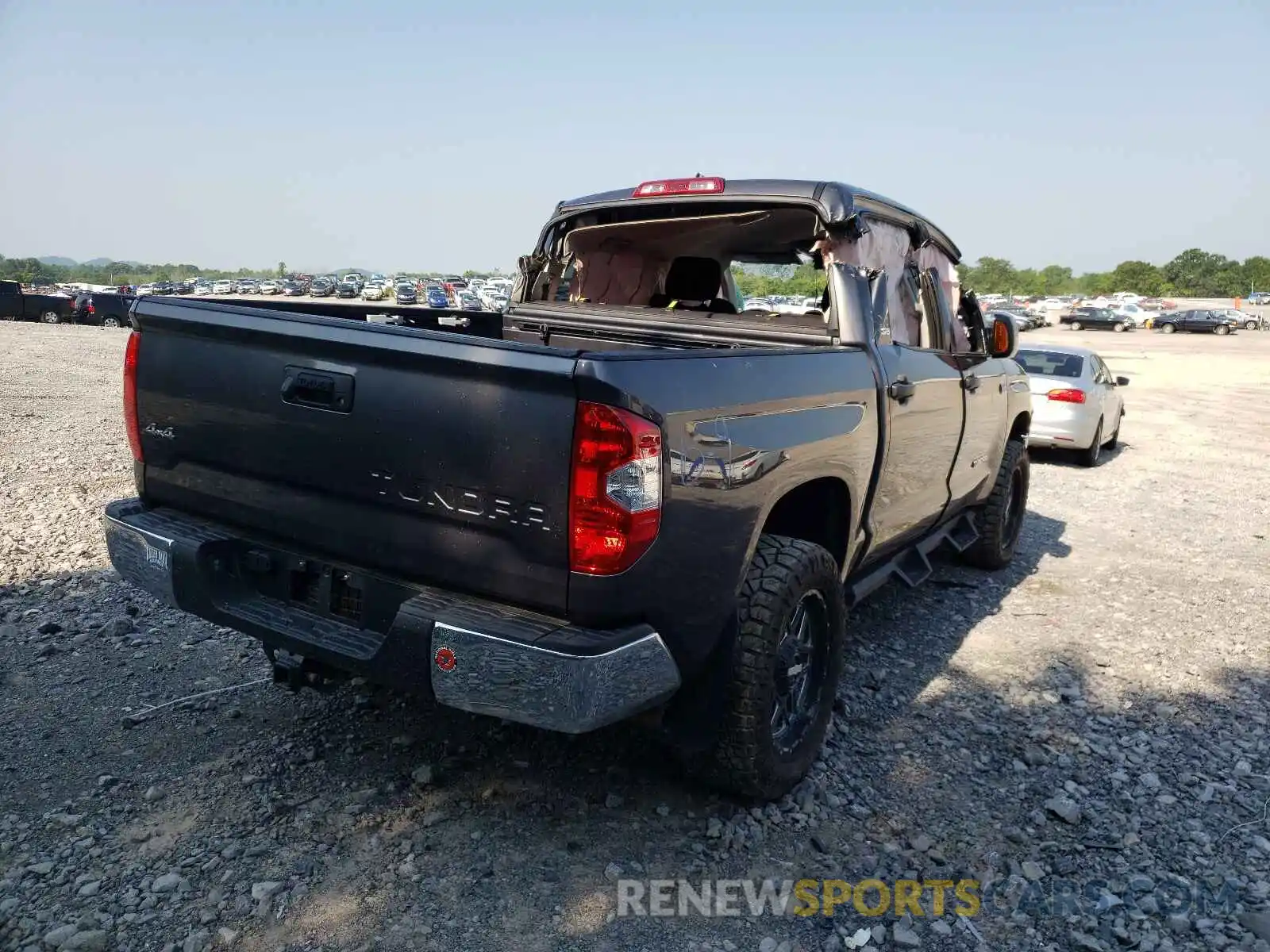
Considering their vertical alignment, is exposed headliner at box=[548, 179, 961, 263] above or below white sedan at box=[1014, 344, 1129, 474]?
above

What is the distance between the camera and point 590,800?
3.23 metres

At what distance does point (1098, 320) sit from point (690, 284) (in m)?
54.6

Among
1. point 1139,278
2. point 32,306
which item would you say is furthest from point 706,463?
point 1139,278

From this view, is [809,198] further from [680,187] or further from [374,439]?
[374,439]

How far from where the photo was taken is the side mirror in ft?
17.8

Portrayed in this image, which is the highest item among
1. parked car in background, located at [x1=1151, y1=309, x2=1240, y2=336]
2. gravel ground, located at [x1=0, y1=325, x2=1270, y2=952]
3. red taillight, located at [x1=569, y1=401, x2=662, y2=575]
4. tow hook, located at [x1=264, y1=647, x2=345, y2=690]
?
parked car in background, located at [x1=1151, y1=309, x2=1240, y2=336]

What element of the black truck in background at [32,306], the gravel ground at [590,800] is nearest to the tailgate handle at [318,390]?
the gravel ground at [590,800]

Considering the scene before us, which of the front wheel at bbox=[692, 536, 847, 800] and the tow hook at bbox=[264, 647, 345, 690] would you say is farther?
the tow hook at bbox=[264, 647, 345, 690]

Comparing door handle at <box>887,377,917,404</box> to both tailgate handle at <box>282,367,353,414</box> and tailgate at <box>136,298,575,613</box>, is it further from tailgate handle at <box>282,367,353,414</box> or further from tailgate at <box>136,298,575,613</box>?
tailgate handle at <box>282,367,353,414</box>

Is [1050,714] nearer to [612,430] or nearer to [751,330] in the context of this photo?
[751,330]

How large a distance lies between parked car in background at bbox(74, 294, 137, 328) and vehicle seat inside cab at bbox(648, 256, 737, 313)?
3155 cm

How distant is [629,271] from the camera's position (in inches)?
204

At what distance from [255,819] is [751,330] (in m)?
2.65

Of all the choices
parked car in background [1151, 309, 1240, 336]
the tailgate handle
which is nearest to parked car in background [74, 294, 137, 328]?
the tailgate handle
